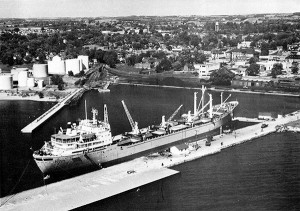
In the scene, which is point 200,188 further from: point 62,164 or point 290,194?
point 62,164

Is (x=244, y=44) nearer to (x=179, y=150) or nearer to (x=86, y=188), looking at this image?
(x=179, y=150)

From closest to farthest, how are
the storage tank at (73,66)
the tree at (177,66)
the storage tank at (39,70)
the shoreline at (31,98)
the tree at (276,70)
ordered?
the shoreline at (31,98)
the tree at (276,70)
the storage tank at (39,70)
the storage tank at (73,66)
the tree at (177,66)

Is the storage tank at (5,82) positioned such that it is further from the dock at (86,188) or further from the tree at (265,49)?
the tree at (265,49)

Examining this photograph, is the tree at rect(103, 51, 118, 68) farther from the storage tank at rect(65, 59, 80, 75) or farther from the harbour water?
the harbour water

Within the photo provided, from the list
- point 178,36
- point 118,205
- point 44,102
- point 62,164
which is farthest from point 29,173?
point 178,36

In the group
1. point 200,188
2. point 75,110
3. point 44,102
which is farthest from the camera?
point 44,102

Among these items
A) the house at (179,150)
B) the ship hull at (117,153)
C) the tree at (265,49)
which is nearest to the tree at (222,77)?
the tree at (265,49)
